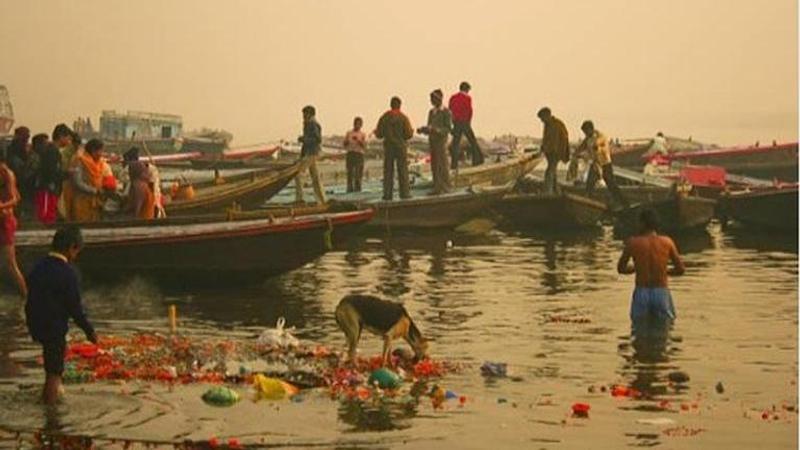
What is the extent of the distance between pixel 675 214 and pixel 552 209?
1.93 metres

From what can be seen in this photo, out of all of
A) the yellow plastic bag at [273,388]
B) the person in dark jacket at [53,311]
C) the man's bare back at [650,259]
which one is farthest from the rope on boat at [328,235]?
the person in dark jacket at [53,311]

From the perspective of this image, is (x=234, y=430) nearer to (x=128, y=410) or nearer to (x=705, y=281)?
(x=128, y=410)

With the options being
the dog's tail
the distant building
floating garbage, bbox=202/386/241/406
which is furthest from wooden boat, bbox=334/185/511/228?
the distant building

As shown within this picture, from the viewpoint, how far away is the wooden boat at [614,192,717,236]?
25031 millimetres

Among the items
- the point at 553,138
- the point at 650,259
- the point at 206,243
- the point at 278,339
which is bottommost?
the point at 278,339

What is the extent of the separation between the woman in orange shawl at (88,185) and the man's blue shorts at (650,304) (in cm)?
551

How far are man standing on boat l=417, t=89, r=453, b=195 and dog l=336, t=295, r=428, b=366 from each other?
1394 cm

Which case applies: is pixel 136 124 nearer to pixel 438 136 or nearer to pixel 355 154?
pixel 355 154

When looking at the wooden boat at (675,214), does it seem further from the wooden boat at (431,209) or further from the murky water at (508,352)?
the murky water at (508,352)

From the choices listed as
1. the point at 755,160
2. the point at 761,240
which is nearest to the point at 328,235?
the point at 761,240

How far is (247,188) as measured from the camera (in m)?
23.2

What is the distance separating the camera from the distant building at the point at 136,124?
147ft

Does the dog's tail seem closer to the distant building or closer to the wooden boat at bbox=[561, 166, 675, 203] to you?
the wooden boat at bbox=[561, 166, 675, 203]

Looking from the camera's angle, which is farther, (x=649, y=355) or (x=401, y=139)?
(x=401, y=139)
